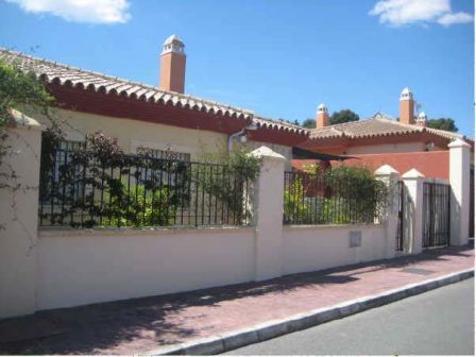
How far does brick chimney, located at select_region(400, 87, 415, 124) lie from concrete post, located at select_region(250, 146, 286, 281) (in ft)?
61.3

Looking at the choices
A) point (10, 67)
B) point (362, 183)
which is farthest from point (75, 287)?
point (362, 183)

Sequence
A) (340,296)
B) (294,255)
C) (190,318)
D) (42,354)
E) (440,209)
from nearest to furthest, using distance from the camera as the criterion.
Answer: (42,354) → (190,318) → (340,296) → (294,255) → (440,209)

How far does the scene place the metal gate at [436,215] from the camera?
48.8 ft

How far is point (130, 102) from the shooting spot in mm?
10312

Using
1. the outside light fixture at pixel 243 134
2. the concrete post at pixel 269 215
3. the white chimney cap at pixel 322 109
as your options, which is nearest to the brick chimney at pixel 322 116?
the white chimney cap at pixel 322 109

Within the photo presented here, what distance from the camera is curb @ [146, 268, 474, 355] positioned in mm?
5398

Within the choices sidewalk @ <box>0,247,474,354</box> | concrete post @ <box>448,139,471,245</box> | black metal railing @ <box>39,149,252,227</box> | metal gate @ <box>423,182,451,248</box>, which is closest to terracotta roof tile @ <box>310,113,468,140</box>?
concrete post @ <box>448,139,471,245</box>

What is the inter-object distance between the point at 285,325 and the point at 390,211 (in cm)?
713

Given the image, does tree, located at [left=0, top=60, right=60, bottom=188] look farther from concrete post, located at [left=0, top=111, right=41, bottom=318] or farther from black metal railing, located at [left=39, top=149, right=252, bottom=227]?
black metal railing, located at [left=39, top=149, right=252, bottom=227]

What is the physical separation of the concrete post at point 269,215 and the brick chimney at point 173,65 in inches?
272

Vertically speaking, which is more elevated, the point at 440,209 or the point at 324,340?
the point at 440,209

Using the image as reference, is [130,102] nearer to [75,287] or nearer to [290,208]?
[290,208]

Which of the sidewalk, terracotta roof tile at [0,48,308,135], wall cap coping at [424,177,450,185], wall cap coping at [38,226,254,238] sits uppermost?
terracotta roof tile at [0,48,308,135]

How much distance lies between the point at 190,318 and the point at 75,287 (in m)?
1.61
